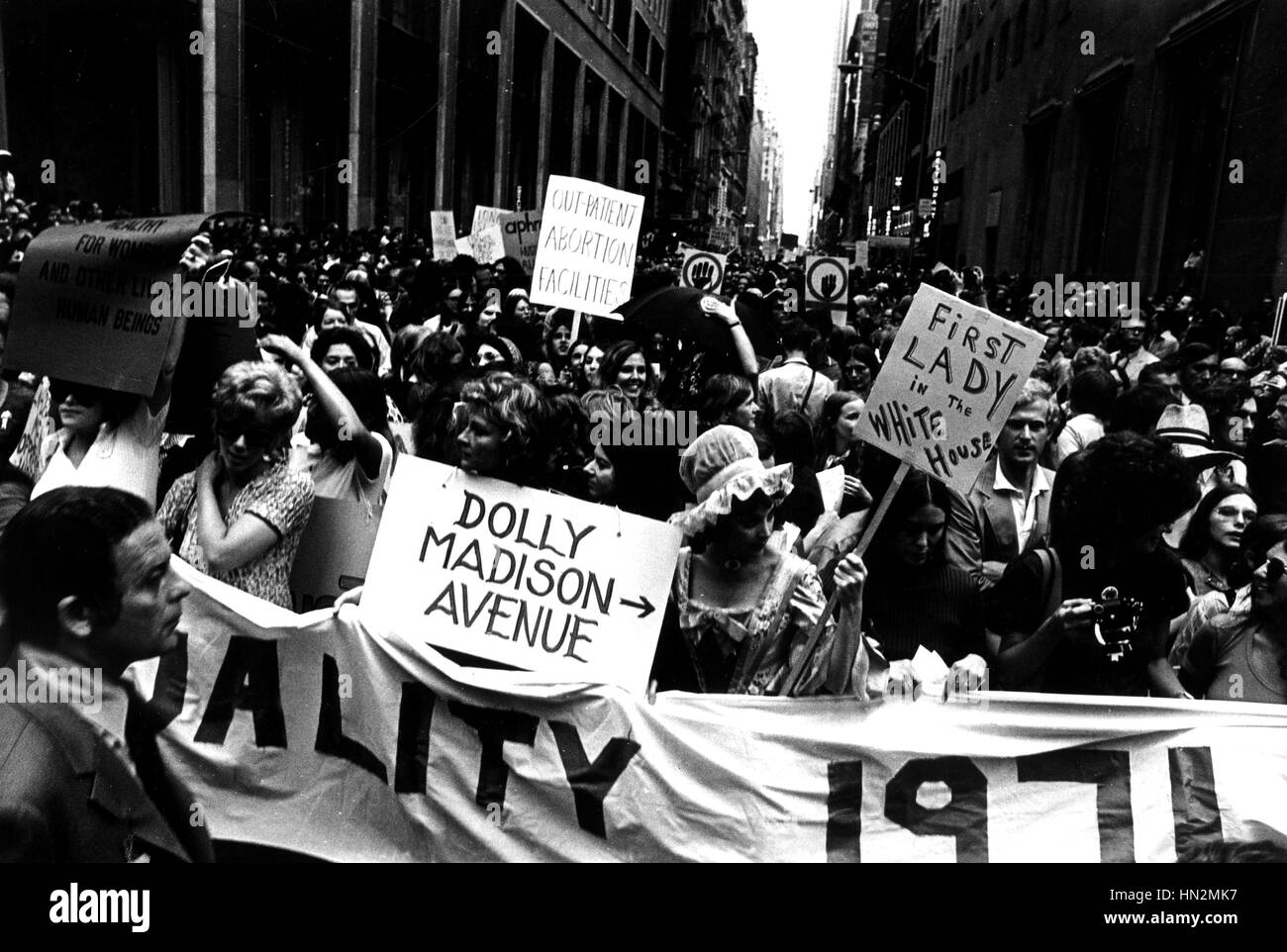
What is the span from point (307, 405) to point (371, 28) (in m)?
19.2

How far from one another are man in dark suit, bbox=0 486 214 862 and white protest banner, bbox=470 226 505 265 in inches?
400

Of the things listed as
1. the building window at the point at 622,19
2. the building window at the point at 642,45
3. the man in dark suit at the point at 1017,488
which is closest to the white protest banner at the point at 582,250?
the man in dark suit at the point at 1017,488

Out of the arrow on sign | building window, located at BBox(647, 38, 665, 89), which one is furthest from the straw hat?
building window, located at BBox(647, 38, 665, 89)

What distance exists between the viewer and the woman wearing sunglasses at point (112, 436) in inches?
158

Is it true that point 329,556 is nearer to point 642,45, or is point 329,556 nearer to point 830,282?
point 830,282

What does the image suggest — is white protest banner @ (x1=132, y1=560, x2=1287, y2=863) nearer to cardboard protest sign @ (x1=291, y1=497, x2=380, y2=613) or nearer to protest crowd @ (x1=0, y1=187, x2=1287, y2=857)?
protest crowd @ (x1=0, y1=187, x2=1287, y2=857)

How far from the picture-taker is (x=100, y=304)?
406 cm

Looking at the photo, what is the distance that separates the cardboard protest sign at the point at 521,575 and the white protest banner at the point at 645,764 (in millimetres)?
123

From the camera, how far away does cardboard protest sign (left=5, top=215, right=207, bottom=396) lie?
158 inches

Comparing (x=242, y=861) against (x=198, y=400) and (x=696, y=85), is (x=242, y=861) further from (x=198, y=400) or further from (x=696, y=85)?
(x=696, y=85)

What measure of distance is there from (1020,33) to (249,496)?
27.0 metres

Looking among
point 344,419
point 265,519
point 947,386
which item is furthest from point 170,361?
point 947,386

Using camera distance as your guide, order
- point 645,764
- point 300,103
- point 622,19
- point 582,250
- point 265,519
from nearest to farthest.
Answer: point 645,764 → point 265,519 → point 582,250 → point 300,103 → point 622,19

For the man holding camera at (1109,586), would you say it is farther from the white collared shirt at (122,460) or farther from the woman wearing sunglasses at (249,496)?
the white collared shirt at (122,460)
